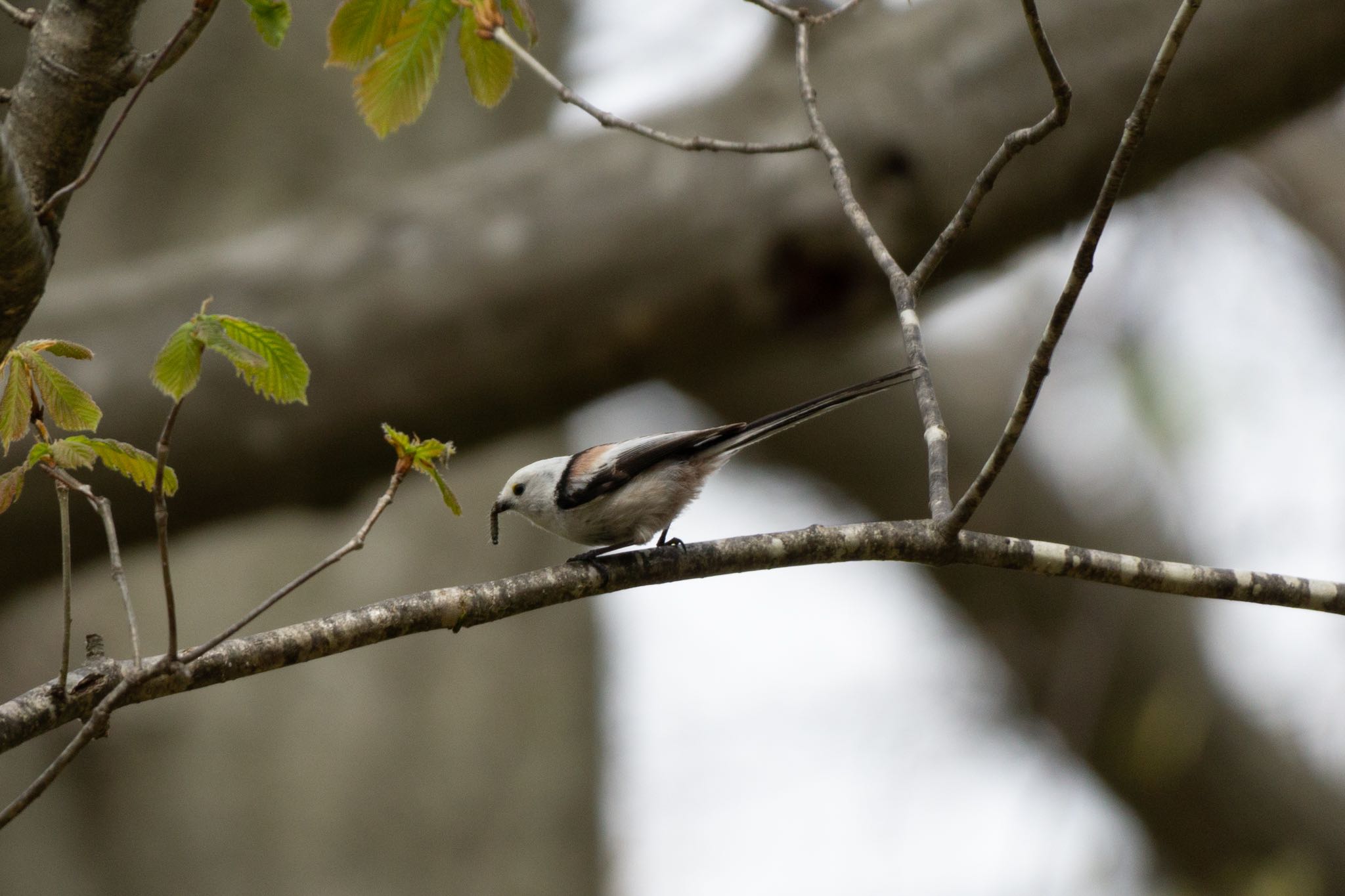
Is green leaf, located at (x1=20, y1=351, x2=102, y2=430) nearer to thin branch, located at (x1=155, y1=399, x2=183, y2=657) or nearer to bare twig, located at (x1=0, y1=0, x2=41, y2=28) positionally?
thin branch, located at (x1=155, y1=399, x2=183, y2=657)

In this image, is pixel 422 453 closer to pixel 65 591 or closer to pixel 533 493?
pixel 65 591

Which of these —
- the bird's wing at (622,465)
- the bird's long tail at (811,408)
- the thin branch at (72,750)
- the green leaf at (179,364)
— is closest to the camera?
the thin branch at (72,750)

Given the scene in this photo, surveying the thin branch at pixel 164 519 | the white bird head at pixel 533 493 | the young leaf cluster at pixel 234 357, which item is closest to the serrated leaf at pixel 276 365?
the young leaf cluster at pixel 234 357

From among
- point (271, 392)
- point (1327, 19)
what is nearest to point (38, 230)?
point (271, 392)

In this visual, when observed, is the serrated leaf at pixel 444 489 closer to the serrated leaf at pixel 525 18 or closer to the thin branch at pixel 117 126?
the thin branch at pixel 117 126

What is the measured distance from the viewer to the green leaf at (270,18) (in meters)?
1.47

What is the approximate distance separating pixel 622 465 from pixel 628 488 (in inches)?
2.2

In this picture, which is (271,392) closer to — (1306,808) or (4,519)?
(4,519)

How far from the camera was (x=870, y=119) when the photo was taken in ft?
12.9

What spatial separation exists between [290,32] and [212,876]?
386cm

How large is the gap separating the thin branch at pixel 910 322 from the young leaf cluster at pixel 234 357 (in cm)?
100

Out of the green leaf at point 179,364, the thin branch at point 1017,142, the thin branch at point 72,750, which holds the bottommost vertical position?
the thin branch at point 72,750

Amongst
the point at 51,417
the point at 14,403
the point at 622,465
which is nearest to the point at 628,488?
the point at 622,465

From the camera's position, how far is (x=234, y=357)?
1.34 metres
